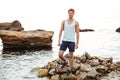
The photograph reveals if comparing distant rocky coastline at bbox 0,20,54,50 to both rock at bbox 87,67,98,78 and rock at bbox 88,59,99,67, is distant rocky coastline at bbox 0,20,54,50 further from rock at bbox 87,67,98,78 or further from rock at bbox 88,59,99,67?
rock at bbox 87,67,98,78

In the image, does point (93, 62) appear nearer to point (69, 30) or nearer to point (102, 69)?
point (102, 69)

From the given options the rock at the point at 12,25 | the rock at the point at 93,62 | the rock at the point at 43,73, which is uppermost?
the rock at the point at 12,25

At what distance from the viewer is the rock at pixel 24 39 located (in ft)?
116

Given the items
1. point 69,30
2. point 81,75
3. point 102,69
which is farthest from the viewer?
point 102,69

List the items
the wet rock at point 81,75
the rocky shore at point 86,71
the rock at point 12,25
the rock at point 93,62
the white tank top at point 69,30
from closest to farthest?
the white tank top at point 69,30
the wet rock at point 81,75
the rocky shore at point 86,71
the rock at point 93,62
the rock at point 12,25

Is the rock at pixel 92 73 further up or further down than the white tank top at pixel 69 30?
further down

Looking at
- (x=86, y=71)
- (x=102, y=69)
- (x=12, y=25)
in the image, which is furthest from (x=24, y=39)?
(x=12, y=25)

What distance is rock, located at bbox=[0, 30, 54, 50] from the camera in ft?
116

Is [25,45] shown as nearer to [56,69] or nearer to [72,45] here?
[56,69]

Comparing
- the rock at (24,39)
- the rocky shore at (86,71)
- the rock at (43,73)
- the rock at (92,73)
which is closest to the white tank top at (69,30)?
the rocky shore at (86,71)

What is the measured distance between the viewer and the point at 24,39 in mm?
35688

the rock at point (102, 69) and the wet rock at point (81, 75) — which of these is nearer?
the wet rock at point (81, 75)

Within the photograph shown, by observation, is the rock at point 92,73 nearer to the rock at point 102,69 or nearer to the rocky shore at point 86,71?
the rocky shore at point 86,71

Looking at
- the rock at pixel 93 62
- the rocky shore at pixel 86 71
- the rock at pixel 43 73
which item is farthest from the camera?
the rock at pixel 93 62
